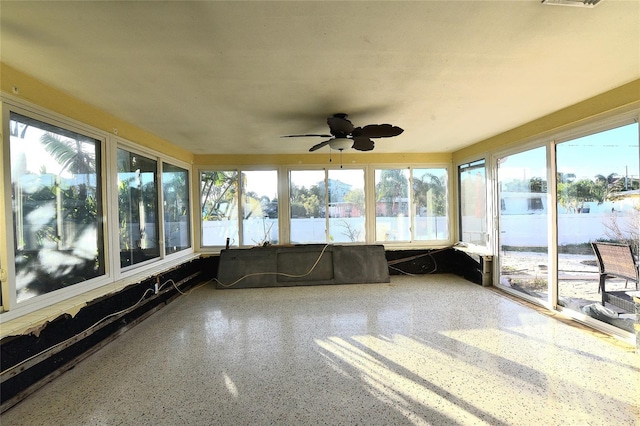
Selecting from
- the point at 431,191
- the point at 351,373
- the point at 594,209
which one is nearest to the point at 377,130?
the point at 351,373

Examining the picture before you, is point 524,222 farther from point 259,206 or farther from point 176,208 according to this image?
point 176,208

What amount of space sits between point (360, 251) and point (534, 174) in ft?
9.95

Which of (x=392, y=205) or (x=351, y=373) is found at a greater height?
(x=392, y=205)

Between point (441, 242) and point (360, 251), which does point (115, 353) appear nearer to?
point (360, 251)

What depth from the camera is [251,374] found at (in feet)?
7.48

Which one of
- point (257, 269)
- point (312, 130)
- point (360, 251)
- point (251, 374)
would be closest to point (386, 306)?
point (360, 251)

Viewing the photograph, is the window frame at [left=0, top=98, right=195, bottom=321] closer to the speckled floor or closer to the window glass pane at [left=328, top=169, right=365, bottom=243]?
the speckled floor

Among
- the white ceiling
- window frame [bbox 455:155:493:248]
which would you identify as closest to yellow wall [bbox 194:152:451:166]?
window frame [bbox 455:155:493:248]

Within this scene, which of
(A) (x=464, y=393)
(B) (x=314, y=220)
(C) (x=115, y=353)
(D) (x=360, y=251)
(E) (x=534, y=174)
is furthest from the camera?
(B) (x=314, y=220)

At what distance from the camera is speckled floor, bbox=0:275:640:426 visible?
1.81m

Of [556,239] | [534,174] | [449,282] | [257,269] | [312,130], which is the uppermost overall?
[312,130]

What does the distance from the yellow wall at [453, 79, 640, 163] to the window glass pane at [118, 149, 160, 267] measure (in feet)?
18.5

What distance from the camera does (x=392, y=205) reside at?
231 inches

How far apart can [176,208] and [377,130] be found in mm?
4012
